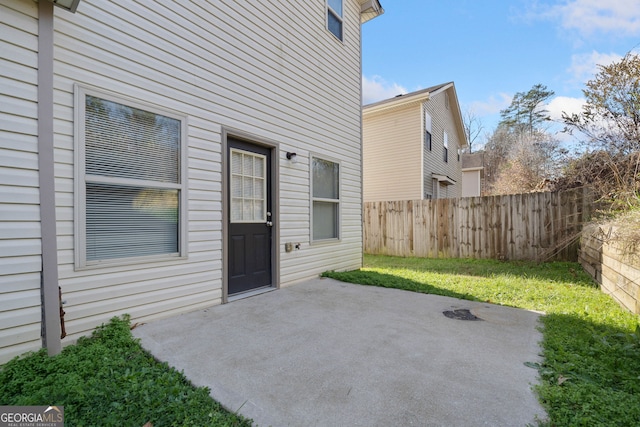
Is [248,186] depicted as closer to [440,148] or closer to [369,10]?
[369,10]

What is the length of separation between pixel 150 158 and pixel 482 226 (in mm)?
7342

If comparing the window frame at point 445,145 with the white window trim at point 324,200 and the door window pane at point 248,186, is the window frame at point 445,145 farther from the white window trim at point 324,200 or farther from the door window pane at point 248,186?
the door window pane at point 248,186

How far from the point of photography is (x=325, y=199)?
5578 mm

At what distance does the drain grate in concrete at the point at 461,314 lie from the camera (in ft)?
10.6

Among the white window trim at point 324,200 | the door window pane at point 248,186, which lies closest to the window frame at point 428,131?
the white window trim at point 324,200

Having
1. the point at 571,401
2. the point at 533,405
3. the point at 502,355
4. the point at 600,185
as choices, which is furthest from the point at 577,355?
the point at 600,185

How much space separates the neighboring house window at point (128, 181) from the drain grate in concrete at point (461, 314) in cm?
306

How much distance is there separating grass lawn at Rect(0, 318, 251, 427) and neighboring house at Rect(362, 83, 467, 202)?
10.1 m

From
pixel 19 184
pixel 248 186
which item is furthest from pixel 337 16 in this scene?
pixel 19 184

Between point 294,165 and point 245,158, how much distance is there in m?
0.92

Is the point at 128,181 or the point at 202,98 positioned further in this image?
the point at 202,98

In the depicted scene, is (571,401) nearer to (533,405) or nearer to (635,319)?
(533,405)

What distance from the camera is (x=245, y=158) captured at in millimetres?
4133

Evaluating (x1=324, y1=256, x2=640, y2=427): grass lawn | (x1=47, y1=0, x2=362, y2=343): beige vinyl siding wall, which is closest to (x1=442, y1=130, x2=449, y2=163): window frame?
(x1=324, y1=256, x2=640, y2=427): grass lawn
